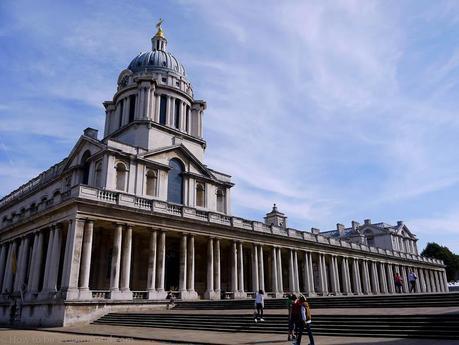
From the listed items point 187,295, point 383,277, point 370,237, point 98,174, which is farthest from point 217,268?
point 370,237

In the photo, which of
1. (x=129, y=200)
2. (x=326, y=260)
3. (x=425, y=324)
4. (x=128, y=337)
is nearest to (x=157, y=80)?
(x=129, y=200)

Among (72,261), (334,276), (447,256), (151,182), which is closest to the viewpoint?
(72,261)

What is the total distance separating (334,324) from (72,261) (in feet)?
61.2

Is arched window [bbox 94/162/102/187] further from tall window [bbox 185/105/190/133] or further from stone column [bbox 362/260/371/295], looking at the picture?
stone column [bbox 362/260/371/295]

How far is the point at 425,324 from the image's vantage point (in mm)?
14758

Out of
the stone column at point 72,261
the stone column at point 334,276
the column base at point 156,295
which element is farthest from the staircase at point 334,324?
the stone column at point 334,276

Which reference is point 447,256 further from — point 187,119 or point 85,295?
point 85,295

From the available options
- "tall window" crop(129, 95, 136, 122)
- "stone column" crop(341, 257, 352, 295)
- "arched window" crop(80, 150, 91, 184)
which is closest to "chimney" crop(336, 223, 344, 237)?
"stone column" crop(341, 257, 352, 295)

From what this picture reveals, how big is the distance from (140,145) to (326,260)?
28.1 meters

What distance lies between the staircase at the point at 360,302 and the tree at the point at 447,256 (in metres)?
83.2

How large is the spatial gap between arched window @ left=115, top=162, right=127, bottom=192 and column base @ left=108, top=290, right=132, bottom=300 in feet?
35.0

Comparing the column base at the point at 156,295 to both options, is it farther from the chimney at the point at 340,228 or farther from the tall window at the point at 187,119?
the chimney at the point at 340,228

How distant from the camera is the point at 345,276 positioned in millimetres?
52531

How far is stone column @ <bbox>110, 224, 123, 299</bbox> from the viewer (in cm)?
2888
